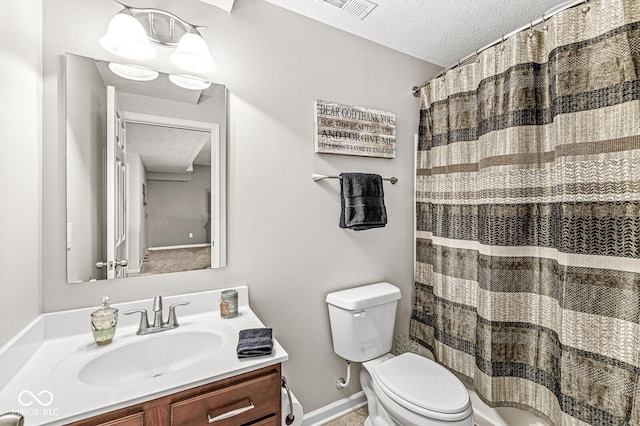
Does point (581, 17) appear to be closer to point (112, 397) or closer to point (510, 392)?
point (510, 392)

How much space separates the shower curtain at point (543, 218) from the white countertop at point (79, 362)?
1.14 metres

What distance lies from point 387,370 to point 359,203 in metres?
0.88

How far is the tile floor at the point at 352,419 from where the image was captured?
1.74 meters

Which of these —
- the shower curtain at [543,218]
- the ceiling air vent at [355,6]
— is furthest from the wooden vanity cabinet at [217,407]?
the ceiling air vent at [355,6]

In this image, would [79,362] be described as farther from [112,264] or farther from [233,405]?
[233,405]

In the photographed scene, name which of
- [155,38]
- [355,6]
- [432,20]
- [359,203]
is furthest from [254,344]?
[432,20]

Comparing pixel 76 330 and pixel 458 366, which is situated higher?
pixel 76 330

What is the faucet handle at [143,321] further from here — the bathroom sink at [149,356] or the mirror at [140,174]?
the mirror at [140,174]

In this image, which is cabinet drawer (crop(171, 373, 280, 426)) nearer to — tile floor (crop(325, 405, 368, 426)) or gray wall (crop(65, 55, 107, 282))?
gray wall (crop(65, 55, 107, 282))

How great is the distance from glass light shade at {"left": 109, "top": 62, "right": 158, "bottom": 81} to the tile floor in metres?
2.05

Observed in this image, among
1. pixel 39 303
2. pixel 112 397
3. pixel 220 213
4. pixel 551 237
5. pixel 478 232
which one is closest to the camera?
pixel 112 397

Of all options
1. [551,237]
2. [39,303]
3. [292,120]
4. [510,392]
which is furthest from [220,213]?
[510,392]

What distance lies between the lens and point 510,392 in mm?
1419

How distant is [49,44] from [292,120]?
102 centimetres
